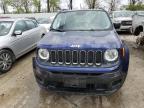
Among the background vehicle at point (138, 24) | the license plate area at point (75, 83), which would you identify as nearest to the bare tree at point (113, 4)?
the background vehicle at point (138, 24)

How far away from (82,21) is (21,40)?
285 centimetres

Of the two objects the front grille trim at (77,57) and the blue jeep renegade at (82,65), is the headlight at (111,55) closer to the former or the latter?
the blue jeep renegade at (82,65)

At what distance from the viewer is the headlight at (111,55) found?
3.75 metres

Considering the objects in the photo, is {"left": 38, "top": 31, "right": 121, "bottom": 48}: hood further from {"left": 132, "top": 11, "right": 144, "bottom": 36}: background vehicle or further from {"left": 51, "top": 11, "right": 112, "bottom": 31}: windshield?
{"left": 132, "top": 11, "right": 144, "bottom": 36}: background vehicle

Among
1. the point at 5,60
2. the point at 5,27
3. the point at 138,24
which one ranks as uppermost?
the point at 5,27

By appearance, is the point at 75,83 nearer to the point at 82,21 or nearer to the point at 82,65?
the point at 82,65

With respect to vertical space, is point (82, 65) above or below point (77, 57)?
below

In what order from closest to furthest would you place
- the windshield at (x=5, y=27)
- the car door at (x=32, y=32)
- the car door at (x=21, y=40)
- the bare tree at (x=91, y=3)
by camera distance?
the windshield at (x=5, y=27), the car door at (x=21, y=40), the car door at (x=32, y=32), the bare tree at (x=91, y=3)

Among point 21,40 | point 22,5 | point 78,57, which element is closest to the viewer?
point 78,57

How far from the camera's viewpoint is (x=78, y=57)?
12.3 ft

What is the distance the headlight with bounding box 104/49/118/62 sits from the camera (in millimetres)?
3746

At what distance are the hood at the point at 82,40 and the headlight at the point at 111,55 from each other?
0.09m

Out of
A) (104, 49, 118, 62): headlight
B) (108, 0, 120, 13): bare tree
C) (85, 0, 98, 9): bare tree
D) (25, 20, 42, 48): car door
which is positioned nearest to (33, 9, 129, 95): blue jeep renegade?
(104, 49, 118, 62): headlight

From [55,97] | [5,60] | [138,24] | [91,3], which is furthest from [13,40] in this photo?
[91,3]
